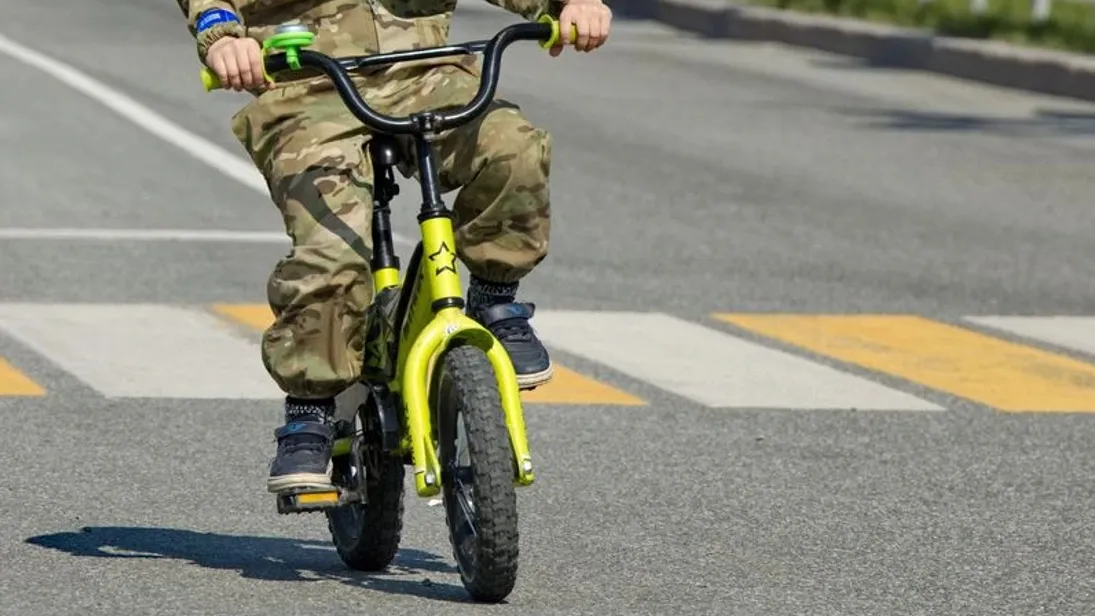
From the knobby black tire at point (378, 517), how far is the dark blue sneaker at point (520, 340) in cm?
29

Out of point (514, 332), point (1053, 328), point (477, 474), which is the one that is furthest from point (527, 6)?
point (1053, 328)

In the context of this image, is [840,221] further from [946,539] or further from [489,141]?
[489,141]

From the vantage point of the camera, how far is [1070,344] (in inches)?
388

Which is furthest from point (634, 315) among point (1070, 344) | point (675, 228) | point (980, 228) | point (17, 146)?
point (17, 146)

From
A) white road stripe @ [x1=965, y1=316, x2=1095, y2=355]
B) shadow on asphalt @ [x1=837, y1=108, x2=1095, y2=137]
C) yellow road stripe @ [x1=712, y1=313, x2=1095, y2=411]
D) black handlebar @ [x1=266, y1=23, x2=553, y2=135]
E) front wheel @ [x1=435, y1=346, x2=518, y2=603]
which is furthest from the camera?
shadow on asphalt @ [x1=837, y1=108, x2=1095, y2=137]

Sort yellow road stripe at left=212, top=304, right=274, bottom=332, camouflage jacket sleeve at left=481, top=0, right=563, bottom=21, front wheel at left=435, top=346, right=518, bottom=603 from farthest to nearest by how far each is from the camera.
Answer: yellow road stripe at left=212, top=304, right=274, bottom=332, camouflage jacket sleeve at left=481, top=0, right=563, bottom=21, front wheel at left=435, top=346, right=518, bottom=603

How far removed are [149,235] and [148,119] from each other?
4474 millimetres

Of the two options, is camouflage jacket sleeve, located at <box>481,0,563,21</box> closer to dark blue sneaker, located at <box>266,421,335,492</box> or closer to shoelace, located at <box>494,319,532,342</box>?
shoelace, located at <box>494,319,532,342</box>

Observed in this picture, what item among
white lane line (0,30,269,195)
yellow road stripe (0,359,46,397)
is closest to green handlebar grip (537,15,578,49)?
yellow road stripe (0,359,46,397)

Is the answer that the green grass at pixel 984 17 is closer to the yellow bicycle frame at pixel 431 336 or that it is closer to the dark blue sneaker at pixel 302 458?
the dark blue sneaker at pixel 302 458

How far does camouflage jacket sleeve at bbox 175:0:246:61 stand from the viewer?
5.52m

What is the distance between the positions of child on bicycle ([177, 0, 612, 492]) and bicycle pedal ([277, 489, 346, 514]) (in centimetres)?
3

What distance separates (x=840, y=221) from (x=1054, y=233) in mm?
962

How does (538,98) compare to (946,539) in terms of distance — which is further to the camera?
(538,98)
